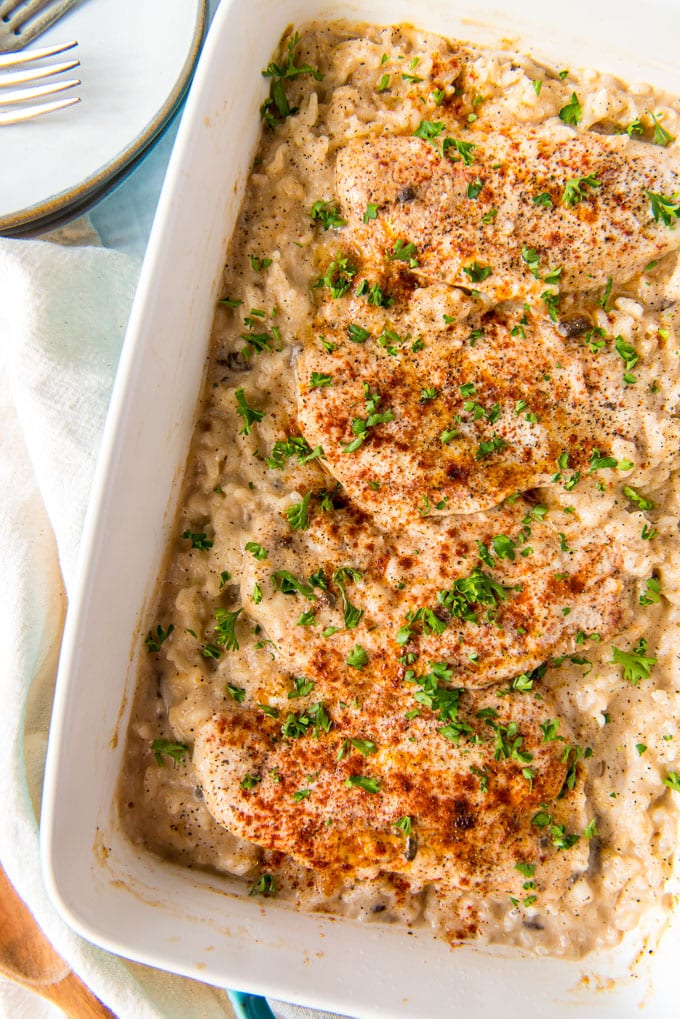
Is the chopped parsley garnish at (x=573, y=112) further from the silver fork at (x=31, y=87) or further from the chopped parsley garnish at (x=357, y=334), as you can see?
the silver fork at (x=31, y=87)

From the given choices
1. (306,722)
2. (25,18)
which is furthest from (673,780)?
(25,18)

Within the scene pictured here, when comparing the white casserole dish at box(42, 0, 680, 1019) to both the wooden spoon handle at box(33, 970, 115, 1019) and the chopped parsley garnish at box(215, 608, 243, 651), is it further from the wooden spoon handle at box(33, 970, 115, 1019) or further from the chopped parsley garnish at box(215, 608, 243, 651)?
the wooden spoon handle at box(33, 970, 115, 1019)

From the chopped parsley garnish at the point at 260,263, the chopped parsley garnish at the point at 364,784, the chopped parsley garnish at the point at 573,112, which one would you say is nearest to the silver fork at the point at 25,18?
the chopped parsley garnish at the point at 260,263

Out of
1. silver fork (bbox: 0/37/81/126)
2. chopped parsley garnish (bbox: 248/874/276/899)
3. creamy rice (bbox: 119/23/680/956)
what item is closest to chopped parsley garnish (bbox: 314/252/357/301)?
creamy rice (bbox: 119/23/680/956)

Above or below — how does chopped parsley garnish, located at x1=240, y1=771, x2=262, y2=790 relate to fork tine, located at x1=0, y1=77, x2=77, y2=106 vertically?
below

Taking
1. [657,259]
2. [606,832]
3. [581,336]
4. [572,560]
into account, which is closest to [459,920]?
[606,832]

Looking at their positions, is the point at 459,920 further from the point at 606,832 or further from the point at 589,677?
the point at 589,677

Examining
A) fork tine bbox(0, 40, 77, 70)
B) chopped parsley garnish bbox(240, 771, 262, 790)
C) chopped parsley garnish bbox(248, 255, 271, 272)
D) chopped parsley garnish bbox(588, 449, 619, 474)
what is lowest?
chopped parsley garnish bbox(240, 771, 262, 790)
